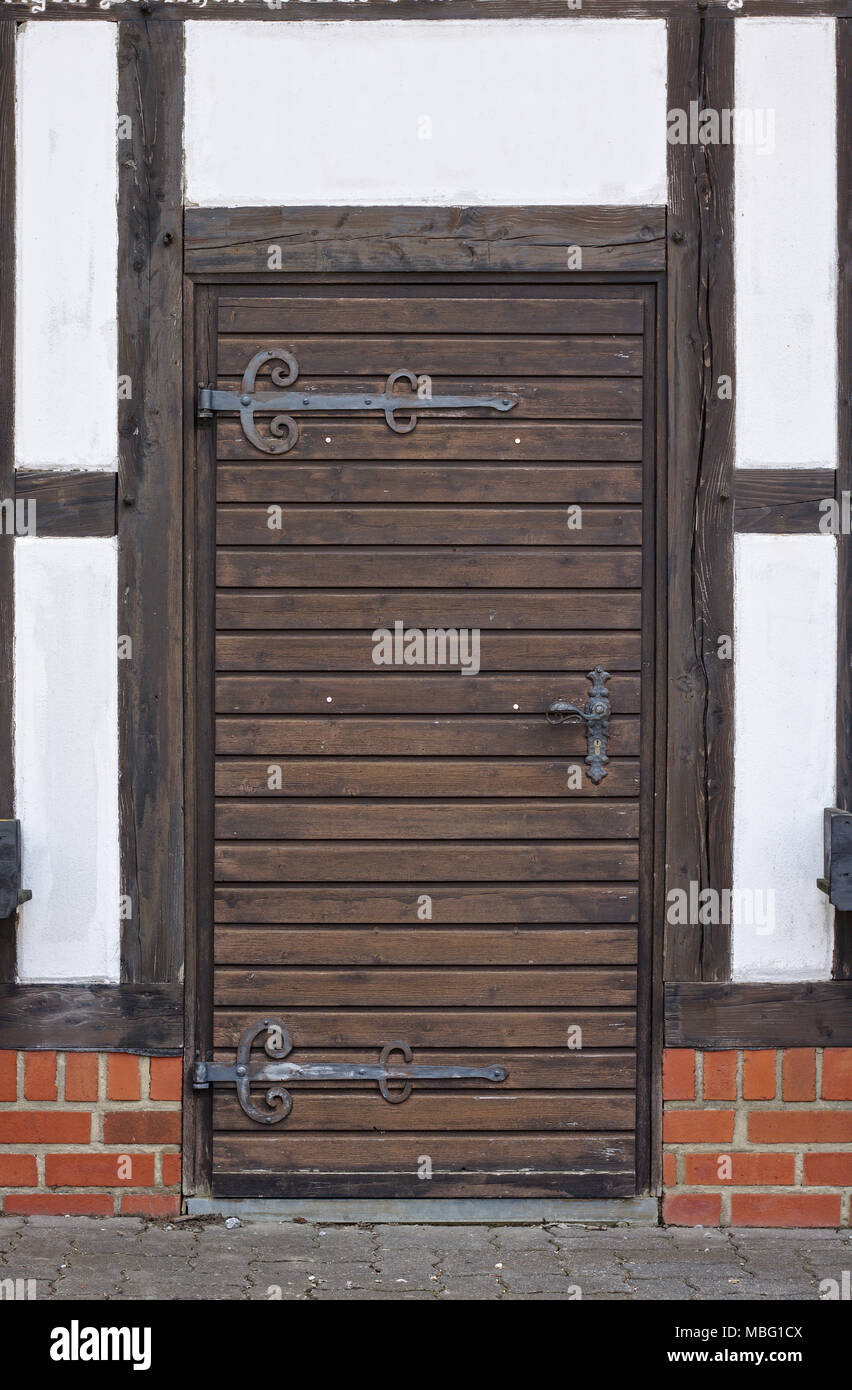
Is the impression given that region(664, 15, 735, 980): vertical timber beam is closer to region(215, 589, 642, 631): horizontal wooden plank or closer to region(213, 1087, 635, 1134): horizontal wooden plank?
region(215, 589, 642, 631): horizontal wooden plank

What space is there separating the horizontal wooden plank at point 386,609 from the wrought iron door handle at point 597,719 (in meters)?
0.23

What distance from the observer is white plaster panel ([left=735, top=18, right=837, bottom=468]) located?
13.8 feet

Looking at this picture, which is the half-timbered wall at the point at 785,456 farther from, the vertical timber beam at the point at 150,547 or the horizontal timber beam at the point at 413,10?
the vertical timber beam at the point at 150,547

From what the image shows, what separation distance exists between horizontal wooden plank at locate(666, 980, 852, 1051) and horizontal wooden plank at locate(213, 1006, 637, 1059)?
267 mm

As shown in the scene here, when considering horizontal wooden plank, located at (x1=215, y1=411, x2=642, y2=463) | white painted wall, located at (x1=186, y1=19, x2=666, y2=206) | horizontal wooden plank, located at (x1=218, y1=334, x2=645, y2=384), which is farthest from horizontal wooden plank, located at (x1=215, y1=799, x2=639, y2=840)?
white painted wall, located at (x1=186, y1=19, x2=666, y2=206)

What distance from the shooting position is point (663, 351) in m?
4.26

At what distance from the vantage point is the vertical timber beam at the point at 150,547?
4223 millimetres

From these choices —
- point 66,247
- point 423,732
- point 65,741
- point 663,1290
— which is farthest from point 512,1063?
point 66,247

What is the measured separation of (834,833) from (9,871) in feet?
7.92

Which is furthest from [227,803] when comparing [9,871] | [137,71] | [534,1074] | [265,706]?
[137,71]

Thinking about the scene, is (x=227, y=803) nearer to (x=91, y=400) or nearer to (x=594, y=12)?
(x=91, y=400)

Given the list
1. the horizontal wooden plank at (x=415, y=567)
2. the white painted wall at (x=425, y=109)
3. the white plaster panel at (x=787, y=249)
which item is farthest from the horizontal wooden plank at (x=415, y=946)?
the white painted wall at (x=425, y=109)

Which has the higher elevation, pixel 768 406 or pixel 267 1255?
pixel 768 406

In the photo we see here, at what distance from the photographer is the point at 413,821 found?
14.0 ft
